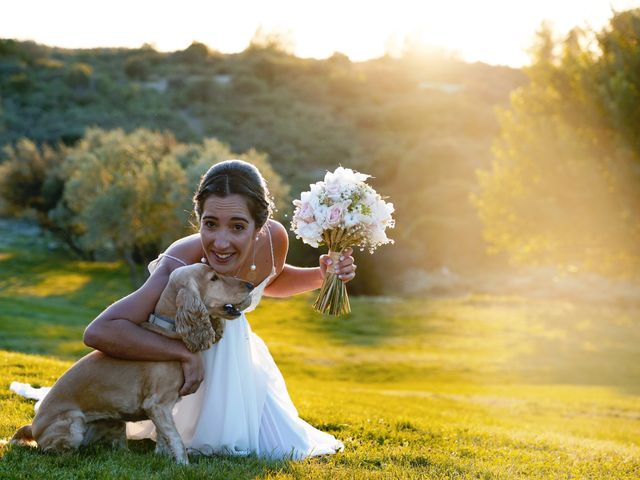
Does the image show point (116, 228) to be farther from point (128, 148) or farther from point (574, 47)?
point (574, 47)

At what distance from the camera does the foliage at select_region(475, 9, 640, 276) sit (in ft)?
79.6

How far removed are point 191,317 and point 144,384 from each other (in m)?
0.77

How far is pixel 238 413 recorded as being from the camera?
6715 millimetres

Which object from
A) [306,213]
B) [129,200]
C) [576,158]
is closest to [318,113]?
[129,200]

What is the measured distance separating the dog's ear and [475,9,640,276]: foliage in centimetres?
2113

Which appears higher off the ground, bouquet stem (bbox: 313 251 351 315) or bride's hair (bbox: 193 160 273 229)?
bride's hair (bbox: 193 160 273 229)

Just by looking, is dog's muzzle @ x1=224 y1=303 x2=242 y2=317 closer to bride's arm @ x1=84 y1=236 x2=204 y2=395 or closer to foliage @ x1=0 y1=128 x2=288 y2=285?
bride's arm @ x1=84 y1=236 x2=204 y2=395

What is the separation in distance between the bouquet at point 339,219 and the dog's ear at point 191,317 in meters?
1.56

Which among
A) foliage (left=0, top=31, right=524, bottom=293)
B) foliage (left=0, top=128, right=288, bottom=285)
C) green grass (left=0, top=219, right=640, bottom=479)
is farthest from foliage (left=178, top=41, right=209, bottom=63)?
green grass (left=0, top=219, right=640, bottom=479)

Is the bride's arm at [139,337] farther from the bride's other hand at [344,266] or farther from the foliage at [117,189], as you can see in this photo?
the foliage at [117,189]

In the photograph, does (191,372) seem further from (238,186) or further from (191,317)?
(238,186)

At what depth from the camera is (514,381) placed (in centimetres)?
2812

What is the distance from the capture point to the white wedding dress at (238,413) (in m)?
6.69

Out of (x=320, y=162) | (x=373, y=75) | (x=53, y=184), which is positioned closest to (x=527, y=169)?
(x=53, y=184)
